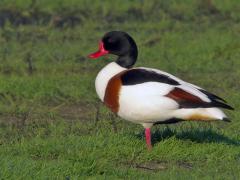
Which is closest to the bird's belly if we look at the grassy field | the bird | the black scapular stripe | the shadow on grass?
the bird

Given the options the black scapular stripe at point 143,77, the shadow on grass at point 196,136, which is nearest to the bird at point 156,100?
the black scapular stripe at point 143,77

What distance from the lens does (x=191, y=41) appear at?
12148mm

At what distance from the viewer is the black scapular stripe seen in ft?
23.5

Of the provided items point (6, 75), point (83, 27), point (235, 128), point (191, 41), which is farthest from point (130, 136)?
point (83, 27)

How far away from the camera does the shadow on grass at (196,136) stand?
24.9 feet

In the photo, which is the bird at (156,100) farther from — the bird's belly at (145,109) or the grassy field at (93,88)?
the grassy field at (93,88)

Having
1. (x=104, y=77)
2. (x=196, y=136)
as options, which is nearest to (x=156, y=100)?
(x=104, y=77)

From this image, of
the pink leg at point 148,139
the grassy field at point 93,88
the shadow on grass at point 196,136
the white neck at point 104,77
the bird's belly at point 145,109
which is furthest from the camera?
the shadow on grass at point 196,136

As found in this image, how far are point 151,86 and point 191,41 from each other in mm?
5138

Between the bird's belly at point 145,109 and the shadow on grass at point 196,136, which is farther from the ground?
the bird's belly at point 145,109

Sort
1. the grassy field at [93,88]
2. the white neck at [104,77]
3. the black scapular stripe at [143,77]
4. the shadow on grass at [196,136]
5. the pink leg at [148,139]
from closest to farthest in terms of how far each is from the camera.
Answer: the grassy field at [93,88], the black scapular stripe at [143,77], the pink leg at [148,139], the white neck at [104,77], the shadow on grass at [196,136]

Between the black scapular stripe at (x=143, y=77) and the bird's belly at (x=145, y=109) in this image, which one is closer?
the bird's belly at (x=145, y=109)

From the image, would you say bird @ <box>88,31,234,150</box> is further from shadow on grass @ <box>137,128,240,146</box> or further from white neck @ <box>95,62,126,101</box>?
shadow on grass @ <box>137,128,240,146</box>

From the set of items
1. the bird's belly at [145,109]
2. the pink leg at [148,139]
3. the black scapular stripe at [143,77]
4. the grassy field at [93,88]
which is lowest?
the grassy field at [93,88]
